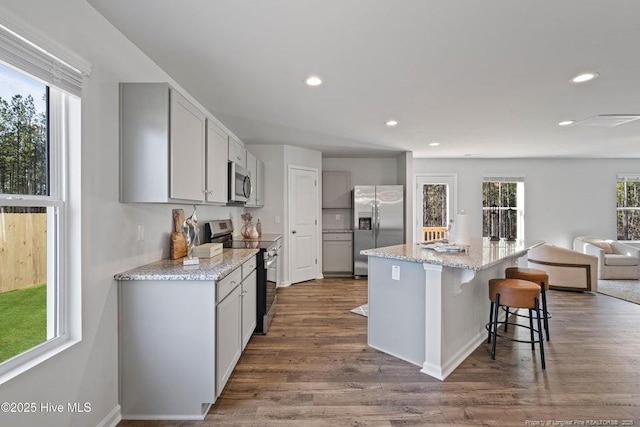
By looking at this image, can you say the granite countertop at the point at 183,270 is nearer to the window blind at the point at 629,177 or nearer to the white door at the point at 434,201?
the white door at the point at 434,201

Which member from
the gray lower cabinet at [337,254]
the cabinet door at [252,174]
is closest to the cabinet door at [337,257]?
the gray lower cabinet at [337,254]

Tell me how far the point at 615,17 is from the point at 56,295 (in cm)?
341

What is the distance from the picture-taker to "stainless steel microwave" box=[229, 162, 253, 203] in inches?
124

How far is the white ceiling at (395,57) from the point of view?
162 cm

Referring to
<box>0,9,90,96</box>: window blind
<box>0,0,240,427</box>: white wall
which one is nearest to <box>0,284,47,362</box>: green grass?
<box>0,0,240,427</box>: white wall

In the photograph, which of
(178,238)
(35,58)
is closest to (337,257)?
(178,238)

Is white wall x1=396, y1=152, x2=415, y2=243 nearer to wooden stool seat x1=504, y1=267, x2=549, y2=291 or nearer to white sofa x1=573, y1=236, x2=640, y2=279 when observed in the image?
wooden stool seat x1=504, y1=267, x2=549, y2=291

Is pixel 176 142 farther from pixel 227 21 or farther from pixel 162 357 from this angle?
pixel 162 357

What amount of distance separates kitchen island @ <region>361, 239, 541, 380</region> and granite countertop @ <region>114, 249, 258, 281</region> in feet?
4.30

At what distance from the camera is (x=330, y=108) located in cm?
319

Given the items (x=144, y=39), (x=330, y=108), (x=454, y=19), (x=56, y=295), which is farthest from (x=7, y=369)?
(x=330, y=108)

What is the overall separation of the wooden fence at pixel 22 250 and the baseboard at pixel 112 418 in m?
0.91

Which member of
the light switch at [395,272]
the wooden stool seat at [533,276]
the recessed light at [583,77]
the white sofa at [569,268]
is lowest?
the white sofa at [569,268]

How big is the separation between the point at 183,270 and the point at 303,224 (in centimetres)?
338
